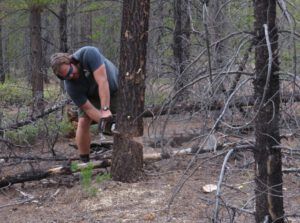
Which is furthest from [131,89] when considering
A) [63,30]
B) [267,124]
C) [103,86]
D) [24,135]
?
[63,30]

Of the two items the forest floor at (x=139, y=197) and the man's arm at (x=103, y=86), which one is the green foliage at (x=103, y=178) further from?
the man's arm at (x=103, y=86)

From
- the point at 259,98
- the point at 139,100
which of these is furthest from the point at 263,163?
the point at 139,100

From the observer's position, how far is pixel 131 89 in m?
5.83

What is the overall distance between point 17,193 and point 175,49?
5.06m

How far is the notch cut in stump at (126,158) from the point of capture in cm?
589

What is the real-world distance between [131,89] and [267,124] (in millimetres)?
2829

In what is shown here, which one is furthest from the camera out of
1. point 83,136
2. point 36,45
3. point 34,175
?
point 36,45

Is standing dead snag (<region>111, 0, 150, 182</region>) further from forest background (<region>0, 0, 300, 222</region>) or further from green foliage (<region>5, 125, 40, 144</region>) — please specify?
green foliage (<region>5, 125, 40, 144</region>)

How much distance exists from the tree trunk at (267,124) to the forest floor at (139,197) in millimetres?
1188

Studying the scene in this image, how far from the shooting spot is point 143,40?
5.82 m

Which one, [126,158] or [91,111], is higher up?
[91,111]

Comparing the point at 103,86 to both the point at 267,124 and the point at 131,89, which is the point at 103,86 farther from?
the point at 267,124

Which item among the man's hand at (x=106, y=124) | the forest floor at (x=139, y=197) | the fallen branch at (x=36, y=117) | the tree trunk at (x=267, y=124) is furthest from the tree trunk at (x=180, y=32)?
the tree trunk at (x=267, y=124)

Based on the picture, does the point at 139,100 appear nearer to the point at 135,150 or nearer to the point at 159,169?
the point at 135,150
